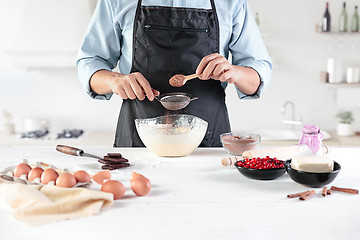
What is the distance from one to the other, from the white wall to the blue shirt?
1870 mm

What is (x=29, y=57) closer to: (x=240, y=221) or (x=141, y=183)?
(x=141, y=183)

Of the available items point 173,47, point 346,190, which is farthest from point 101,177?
point 173,47

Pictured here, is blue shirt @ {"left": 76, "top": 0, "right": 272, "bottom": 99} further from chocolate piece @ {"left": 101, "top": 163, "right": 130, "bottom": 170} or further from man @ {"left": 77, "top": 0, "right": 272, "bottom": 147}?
chocolate piece @ {"left": 101, "top": 163, "right": 130, "bottom": 170}

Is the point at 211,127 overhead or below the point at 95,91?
below

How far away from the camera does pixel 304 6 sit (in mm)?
4145

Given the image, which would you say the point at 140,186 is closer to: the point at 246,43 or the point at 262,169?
the point at 262,169

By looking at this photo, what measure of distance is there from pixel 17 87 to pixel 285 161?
11.1ft

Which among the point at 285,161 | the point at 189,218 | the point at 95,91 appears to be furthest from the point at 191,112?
the point at 189,218

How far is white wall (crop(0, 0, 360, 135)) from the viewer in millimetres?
4164

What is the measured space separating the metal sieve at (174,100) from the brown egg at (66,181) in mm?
753

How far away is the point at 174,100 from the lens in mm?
2051

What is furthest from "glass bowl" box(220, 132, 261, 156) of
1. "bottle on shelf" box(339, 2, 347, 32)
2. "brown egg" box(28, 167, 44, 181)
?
"bottle on shelf" box(339, 2, 347, 32)

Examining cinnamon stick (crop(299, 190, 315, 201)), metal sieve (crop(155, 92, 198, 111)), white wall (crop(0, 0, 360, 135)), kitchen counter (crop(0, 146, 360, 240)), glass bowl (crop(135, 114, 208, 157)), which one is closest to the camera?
kitchen counter (crop(0, 146, 360, 240))

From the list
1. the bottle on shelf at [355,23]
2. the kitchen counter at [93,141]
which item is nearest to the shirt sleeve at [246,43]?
the kitchen counter at [93,141]
